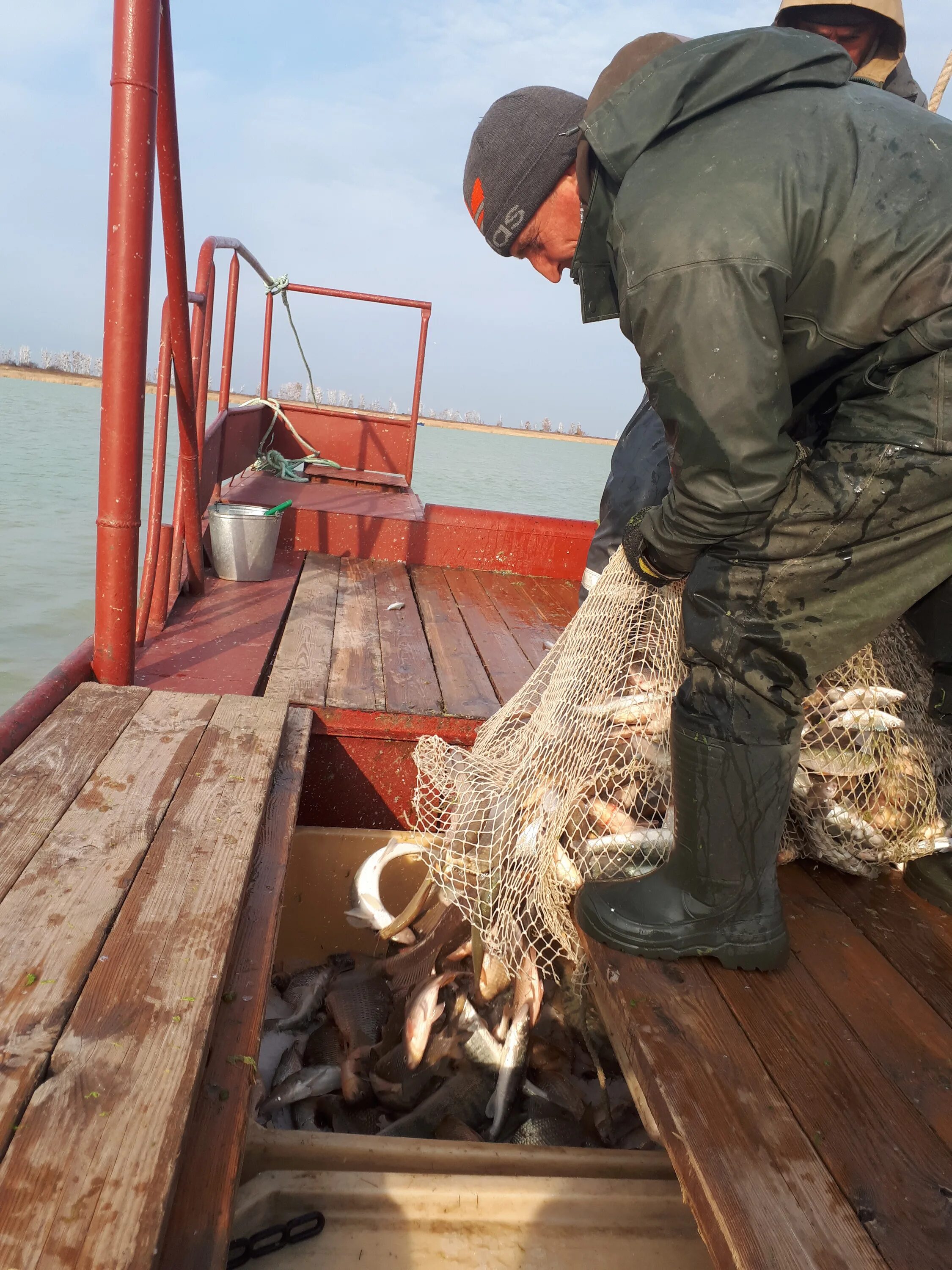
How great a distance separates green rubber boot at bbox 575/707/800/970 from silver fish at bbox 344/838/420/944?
→ 1106mm

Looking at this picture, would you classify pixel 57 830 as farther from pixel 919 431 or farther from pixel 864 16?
pixel 864 16

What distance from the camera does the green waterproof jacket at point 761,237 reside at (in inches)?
62.1

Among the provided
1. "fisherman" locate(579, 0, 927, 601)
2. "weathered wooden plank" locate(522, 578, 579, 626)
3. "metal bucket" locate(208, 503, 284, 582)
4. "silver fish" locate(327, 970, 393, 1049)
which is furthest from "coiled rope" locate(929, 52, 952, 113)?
"silver fish" locate(327, 970, 393, 1049)

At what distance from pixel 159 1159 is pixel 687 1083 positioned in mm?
930

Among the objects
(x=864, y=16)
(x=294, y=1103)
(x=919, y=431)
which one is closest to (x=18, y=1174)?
(x=294, y=1103)

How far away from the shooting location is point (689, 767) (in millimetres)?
1886

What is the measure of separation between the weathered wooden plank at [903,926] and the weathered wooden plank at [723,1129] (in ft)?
1.64

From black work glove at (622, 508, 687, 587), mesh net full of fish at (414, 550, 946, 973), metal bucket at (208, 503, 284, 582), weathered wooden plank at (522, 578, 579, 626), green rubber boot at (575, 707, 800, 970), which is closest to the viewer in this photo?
green rubber boot at (575, 707, 800, 970)

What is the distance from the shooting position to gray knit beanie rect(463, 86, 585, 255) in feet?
6.25

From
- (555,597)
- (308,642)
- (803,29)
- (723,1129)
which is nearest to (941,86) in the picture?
(803,29)

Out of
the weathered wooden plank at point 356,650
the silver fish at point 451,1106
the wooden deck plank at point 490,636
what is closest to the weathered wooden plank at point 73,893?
the weathered wooden plank at point 356,650

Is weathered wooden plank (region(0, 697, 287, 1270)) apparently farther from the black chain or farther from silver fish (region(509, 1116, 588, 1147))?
silver fish (region(509, 1116, 588, 1147))

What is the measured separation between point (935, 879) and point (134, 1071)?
2003mm

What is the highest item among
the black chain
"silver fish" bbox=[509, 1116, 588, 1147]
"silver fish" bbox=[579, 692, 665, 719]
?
"silver fish" bbox=[579, 692, 665, 719]
